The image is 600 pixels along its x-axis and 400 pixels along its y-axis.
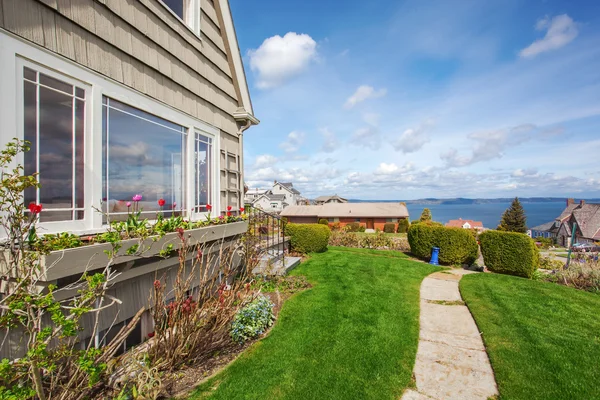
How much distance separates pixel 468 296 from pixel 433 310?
54.0 inches

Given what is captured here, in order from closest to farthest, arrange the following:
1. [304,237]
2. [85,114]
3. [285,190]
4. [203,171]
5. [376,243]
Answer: [85,114] < [203,171] < [304,237] < [376,243] < [285,190]

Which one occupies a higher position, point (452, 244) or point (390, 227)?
point (452, 244)

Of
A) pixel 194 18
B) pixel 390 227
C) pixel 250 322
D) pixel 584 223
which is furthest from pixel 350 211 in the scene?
pixel 250 322

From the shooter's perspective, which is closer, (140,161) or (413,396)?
(413,396)

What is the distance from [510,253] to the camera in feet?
30.6

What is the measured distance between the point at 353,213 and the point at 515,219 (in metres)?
21.8

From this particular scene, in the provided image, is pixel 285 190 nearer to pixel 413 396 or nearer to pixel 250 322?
pixel 250 322

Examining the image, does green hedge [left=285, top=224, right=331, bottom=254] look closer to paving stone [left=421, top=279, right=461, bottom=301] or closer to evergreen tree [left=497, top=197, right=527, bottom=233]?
paving stone [left=421, top=279, right=461, bottom=301]

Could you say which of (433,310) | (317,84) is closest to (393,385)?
(433,310)

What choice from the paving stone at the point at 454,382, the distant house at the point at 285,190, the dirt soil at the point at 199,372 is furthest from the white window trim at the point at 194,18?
the distant house at the point at 285,190

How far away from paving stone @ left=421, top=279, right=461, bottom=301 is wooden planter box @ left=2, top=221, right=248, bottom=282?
4974 millimetres

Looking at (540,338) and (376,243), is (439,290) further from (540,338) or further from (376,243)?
(376,243)

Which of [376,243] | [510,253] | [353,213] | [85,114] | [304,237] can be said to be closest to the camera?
[85,114]

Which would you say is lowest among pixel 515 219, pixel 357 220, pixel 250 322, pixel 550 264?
pixel 357 220
